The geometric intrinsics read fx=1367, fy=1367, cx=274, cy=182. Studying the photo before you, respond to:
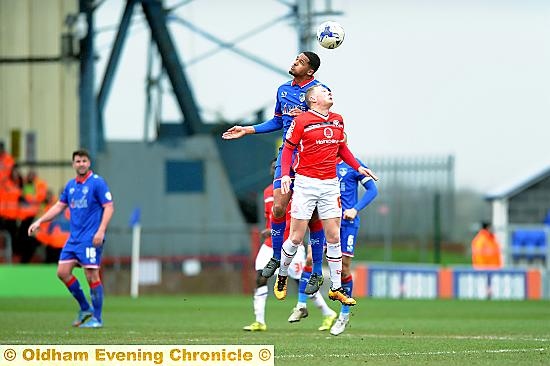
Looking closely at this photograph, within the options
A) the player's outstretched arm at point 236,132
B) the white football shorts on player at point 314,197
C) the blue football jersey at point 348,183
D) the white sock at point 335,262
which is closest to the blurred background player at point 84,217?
the blue football jersey at point 348,183

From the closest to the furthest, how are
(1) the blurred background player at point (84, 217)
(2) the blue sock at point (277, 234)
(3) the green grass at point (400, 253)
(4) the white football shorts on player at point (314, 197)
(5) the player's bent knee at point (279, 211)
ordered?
1. (4) the white football shorts on player at point (314, 197)
2. (5) the player's bent knee at point (279, 211)
3. (2) the blue sock at point (277, 234)
4. (1) the blurred background player at point (84, 217)
5. (3) the green grass at point (400, 253)

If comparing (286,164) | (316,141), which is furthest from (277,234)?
(316,141)

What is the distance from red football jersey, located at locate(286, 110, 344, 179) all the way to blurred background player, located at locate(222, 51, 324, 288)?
466 millimetres

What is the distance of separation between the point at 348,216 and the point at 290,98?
226cm

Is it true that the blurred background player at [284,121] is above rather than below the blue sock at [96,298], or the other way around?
above

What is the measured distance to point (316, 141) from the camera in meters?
13.1

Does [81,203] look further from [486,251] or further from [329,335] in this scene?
[486,251]

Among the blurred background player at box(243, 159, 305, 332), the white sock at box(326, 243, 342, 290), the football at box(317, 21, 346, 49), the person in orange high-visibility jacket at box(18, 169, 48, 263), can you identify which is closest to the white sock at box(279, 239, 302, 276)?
the white sock at box(326, 243, 342, 290)

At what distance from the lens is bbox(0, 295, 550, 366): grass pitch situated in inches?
475

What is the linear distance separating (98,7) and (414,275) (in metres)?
10.6

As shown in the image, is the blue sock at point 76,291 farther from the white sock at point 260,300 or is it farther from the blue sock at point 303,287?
the blue sock at point 303,287

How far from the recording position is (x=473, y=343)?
13.7 metres

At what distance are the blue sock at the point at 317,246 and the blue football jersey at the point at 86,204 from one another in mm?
3470

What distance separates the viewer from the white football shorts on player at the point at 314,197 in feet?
43.4
